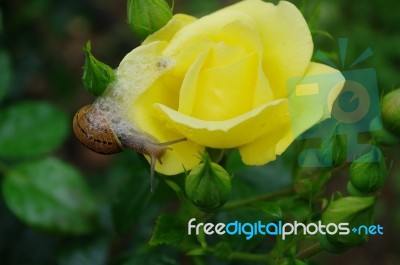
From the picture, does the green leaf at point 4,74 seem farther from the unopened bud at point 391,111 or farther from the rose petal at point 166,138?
the unopened bud at point 391,111

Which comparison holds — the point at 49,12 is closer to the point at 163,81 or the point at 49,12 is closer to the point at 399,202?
the point at 163,81

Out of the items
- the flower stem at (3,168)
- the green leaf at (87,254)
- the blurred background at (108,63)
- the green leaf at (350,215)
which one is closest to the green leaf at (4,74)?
the blurred background at (108,63)

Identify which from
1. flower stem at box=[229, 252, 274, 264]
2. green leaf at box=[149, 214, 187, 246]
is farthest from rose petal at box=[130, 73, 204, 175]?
flower stem at box=[229, 252, 274, 264]

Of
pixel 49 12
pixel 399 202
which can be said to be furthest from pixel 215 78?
pixel 399 202

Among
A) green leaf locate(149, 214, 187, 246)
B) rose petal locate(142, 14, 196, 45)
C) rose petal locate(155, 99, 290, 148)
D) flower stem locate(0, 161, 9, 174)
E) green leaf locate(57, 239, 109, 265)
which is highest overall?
rose petal locate(142, 14, 196, 45)

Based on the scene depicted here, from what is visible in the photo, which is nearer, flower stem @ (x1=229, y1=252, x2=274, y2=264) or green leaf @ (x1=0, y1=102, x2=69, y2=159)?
flower stem @ (x1=229, y1=252, x2=274, y2=264)

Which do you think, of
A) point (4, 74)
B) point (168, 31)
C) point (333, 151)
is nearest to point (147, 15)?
point (168, 31)

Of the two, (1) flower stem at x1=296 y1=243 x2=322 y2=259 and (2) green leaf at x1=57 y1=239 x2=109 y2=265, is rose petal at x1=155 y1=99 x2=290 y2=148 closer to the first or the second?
(1) flower stem at x1=296 y1=243 x2=322 y2=259
